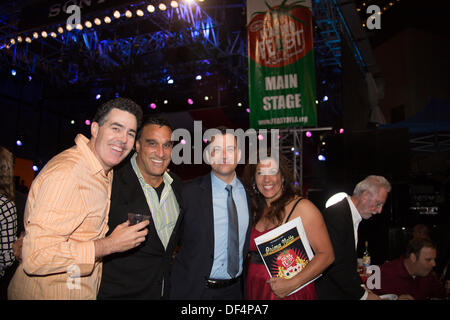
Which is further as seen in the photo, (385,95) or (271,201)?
(385,95)

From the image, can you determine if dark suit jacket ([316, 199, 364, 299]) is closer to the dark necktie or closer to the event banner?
the dark necktie

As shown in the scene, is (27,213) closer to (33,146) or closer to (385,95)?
(33,146)

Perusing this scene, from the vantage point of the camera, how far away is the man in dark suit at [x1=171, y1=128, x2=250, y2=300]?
216 cm

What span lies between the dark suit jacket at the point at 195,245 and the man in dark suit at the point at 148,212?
0.07 metres

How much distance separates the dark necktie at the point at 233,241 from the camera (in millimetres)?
2195

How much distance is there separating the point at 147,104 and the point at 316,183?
21.4 feet

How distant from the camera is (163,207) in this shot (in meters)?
2.31

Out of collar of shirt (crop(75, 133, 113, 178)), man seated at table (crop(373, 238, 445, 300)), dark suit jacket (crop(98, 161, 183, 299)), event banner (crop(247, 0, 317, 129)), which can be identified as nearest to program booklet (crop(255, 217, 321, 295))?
dark suit jacket (crop(98, 161, 183, 299))

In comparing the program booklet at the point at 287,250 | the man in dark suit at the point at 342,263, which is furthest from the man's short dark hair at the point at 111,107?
the man in dark suit at the point at 342,263

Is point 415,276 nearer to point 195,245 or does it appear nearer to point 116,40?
point 195,245

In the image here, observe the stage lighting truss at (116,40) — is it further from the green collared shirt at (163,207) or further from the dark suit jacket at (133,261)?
the dark suit jacket at (133,261)

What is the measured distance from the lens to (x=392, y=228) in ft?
17.6

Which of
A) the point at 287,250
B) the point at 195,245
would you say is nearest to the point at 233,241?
the point at 195,245

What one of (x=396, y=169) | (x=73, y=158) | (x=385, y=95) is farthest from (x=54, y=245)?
(x=385, y=95)
